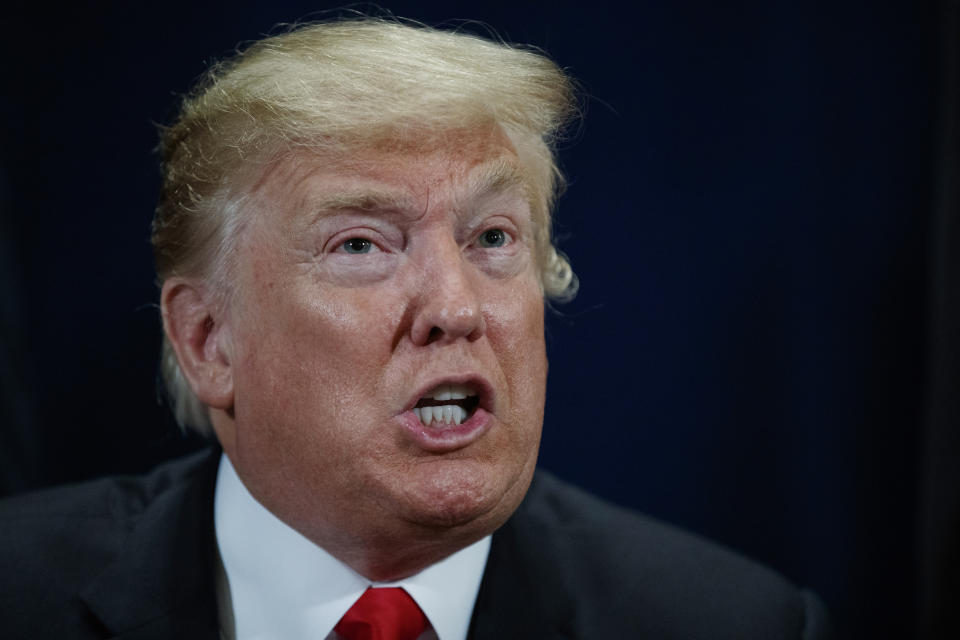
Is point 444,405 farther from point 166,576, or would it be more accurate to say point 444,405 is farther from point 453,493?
point 166,576

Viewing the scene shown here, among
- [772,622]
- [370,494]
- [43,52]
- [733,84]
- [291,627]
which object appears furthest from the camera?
[733,84]

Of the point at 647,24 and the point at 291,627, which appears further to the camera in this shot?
the point at 647,24

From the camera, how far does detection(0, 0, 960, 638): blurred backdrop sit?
1.90m

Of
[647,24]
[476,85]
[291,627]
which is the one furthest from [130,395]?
[647,24]

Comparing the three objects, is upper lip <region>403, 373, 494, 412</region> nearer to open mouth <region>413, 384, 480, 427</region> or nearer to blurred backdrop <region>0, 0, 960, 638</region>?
open mouth <region>413, 384, 480, 427</region>

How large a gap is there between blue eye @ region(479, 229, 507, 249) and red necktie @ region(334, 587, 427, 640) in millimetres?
484

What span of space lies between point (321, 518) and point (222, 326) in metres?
0.31

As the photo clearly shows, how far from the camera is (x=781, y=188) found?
2018 millimetres

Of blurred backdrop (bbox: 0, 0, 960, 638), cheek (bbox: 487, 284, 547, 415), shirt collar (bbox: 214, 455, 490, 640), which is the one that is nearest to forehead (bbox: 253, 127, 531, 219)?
cheek (bbox: 487, 284, 547, 415)

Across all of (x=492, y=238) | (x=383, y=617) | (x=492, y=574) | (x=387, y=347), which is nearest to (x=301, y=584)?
(x=383, y=617)

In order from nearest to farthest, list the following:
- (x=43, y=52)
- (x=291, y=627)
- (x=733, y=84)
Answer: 1. (x=291, y=627)
2. (x=43, y=52)
3. (x=733, y=84)

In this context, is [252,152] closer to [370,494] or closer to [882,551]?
[370,494]

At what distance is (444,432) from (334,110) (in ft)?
1.41

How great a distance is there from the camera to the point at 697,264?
204 cm
